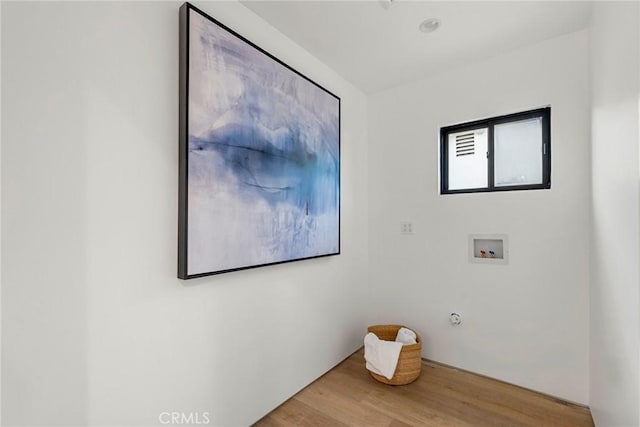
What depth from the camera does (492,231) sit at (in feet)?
7.47

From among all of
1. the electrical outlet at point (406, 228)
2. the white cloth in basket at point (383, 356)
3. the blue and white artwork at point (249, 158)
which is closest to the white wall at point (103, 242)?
the blue and white artwork at point (249, 158)

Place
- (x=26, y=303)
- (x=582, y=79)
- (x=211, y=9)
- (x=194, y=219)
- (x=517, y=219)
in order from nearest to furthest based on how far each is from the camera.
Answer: (x=26, y=303) < (x=194, y=219) < (x=211, y=9) < (x=582, y=79) < (x=517, y=219)

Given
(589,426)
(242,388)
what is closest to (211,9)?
(242,388)

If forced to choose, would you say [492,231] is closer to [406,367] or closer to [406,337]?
[406,337]

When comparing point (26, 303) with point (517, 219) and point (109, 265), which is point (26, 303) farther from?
point (517, 219)

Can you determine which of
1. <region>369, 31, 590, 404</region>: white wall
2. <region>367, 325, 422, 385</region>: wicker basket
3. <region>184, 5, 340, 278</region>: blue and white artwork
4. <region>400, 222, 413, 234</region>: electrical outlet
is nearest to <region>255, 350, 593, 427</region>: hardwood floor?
<region>367, 325, 422, 385</region>: wicker basket

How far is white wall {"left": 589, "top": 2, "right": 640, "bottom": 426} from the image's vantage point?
102cm

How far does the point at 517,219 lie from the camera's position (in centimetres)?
217

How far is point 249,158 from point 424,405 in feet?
6.35

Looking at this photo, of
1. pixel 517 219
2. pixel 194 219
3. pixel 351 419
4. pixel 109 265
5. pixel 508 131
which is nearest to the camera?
pixel 109 265

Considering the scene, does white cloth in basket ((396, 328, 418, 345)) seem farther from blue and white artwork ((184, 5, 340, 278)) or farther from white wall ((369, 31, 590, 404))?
blue and white artwork ((184, 5, 340, 278))

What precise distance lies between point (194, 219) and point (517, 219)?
7.18ft

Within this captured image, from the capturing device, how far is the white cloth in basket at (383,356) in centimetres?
212

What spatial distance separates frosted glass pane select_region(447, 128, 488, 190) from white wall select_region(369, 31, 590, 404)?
0.49 ft
